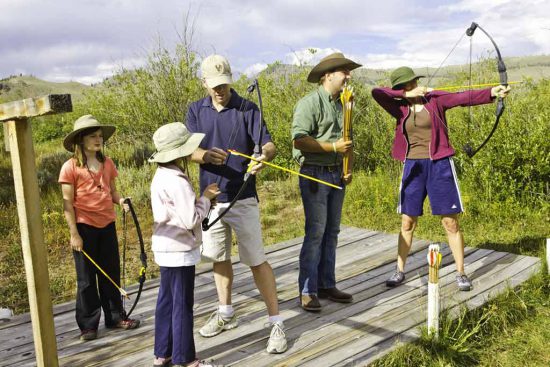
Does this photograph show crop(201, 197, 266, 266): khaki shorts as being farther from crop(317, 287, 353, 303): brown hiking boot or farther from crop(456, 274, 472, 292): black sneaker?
crop(456, 274, 472, 292): black sneaker

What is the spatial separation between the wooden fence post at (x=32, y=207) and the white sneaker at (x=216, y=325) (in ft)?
3.61

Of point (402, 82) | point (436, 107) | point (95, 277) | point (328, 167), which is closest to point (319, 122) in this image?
point (328, 167)

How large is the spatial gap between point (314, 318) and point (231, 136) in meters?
1.62

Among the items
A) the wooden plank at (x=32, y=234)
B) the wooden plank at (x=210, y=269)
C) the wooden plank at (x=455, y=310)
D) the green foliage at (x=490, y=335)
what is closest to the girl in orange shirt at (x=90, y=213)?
the wooden plank at (x=210, y=269)

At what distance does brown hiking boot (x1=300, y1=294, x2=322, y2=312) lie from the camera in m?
4.24

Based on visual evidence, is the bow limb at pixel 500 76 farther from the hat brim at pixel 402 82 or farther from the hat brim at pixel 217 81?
the hat brim at pixel 217 81

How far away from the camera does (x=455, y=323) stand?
4109 millimetres

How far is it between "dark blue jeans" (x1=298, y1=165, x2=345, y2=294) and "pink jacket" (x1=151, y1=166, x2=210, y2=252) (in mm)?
1171

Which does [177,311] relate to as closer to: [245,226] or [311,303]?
[245,226]

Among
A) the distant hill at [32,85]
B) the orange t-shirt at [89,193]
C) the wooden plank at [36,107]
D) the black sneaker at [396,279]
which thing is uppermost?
the distant hill at [32,85]

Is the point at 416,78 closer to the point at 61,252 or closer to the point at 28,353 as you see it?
the point at 28,353

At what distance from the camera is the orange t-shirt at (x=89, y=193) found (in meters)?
3.68

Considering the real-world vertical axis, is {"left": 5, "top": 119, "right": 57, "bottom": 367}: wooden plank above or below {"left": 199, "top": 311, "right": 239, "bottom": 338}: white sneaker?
above

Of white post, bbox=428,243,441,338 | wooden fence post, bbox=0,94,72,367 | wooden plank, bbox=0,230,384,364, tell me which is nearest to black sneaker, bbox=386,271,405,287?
white post, bbox=428,243,441,338
